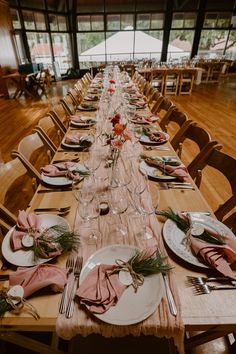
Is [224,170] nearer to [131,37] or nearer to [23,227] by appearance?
[23,227]

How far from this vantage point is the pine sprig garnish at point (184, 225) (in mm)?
950

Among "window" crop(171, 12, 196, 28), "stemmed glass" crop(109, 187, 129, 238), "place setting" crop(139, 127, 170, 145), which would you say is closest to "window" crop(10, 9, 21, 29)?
"window" crop(171, 12, 196, 28)

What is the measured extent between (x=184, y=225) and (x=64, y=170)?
827 mm

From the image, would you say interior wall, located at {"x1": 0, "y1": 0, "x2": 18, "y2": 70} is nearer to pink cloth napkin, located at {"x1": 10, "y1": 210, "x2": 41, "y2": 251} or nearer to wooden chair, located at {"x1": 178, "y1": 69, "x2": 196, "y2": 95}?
wooden chair, located at {"x1": 178, "y1": 69, "x2": 196, "y2": 95}

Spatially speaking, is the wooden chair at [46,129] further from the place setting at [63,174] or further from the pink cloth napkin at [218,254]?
the pink cloth napkin at [218,254]

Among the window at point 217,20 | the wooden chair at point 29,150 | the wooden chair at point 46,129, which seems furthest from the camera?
the window at point 217,20

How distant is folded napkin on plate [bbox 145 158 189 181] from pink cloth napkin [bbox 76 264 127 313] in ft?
2.55

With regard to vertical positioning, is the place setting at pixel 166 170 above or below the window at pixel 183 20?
below

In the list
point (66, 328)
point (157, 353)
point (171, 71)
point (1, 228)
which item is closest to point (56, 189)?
point (1, 228)

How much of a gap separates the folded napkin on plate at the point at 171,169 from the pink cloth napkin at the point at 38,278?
34.8 inches

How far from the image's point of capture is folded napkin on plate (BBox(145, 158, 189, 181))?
1.41m

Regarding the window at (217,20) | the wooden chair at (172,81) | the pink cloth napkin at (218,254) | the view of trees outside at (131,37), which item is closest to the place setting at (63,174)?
the pink cloth napkin at (218,254)

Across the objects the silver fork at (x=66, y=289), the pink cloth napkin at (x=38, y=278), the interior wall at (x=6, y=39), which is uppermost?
the interior wall at (x=6, y=39)

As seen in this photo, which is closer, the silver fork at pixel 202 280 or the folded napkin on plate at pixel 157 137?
the silver fork at pixel 202 280
